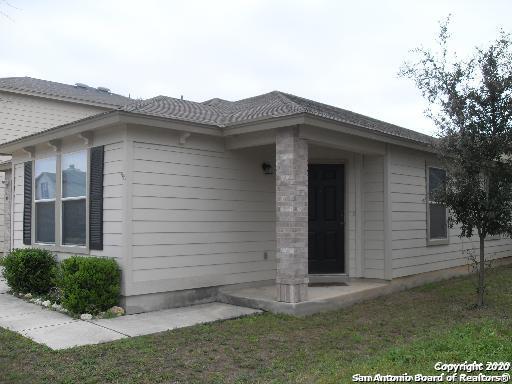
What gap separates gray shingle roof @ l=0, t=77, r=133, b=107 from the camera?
15.2 metres

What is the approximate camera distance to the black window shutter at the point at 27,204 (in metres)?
9.01

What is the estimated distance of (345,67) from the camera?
47.6 feet

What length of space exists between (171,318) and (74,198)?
2.67 m

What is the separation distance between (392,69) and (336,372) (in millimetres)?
4611

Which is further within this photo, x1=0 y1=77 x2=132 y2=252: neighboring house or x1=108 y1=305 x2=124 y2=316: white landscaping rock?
x1=0 y1=77 x2=132 y2=252: neighboring house

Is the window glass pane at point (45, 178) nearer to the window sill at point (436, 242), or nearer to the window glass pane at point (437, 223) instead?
the window sill at point (436, 242)

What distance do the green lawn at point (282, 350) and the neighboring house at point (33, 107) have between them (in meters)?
9.45

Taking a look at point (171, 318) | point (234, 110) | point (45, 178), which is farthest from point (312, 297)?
point (45, 178)

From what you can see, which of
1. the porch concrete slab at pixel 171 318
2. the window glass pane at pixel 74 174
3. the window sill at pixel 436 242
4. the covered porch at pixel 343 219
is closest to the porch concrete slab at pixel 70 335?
the porch concrete slab at pixel 171 318

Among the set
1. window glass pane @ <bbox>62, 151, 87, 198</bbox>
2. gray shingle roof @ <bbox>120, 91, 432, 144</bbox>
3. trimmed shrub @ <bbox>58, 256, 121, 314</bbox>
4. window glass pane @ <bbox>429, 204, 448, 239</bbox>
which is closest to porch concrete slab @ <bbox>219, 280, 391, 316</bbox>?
trimmed shrub @ <bbox>58, 256, 121, 314</bbox>

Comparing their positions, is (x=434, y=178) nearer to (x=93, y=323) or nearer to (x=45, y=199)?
(x=93, y=323)

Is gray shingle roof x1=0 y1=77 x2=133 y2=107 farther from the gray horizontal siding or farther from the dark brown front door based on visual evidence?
the dark brown front door

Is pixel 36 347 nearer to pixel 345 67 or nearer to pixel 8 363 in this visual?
pixel 8 363

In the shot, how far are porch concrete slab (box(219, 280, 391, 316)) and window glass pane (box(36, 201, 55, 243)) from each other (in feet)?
10.4
